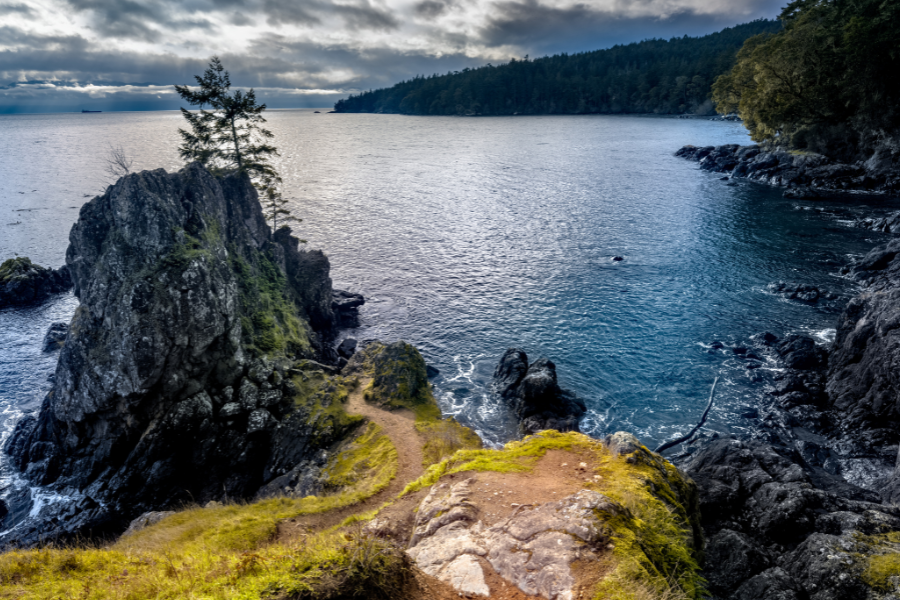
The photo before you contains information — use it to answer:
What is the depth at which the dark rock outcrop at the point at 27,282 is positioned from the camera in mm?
55562

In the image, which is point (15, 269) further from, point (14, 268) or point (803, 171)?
point (803, 171)

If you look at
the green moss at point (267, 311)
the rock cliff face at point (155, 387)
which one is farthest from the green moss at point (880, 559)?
the green moss at point (267, 311)

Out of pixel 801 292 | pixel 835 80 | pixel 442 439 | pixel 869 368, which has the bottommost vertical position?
pixel 442 439

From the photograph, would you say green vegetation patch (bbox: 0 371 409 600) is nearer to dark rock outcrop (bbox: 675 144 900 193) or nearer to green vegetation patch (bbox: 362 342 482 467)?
green vegetation patch (bbox: 362 342 482 467)

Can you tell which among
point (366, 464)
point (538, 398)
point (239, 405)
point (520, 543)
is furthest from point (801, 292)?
point (239, 405)

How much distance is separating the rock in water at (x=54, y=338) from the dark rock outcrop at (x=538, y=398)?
43450mm

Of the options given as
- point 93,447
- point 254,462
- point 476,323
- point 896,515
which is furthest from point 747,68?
point 93,447

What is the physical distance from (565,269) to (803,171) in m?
63.8

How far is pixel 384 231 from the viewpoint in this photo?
3071 inches

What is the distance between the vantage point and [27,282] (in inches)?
2229

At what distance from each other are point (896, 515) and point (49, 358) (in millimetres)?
62108

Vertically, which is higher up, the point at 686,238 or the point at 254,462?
the point at 686,238

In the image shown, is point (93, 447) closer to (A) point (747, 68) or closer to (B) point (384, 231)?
(B) point (384, 231)

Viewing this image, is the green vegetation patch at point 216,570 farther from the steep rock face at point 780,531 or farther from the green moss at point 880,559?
the green moss at point 880,559
